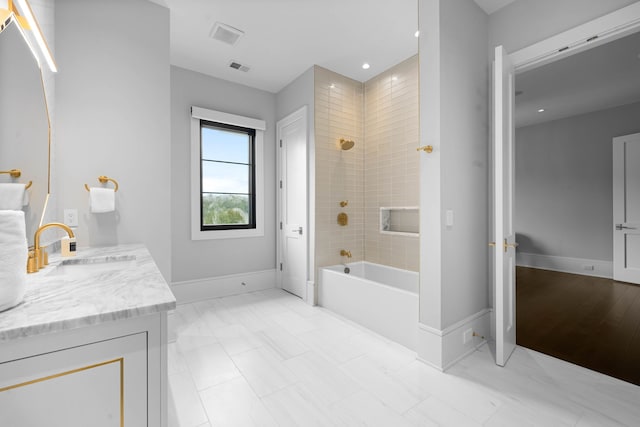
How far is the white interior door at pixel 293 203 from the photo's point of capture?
11.1 feet

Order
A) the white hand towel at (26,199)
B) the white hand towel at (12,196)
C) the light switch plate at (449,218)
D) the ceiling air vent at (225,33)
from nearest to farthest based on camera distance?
1. the white hand towel at (12,196)
2. the white hand towel at (26,199)
3. the light switch plate at (449,218)
4. the ceiling air vent at (225,33)

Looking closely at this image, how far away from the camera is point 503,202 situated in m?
1.92

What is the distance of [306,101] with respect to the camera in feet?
11.1

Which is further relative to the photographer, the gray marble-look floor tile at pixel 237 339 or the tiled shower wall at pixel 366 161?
the tiled shower wall at pixel 366 161

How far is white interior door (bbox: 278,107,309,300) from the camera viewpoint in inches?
134

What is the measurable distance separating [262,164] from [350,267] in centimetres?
189

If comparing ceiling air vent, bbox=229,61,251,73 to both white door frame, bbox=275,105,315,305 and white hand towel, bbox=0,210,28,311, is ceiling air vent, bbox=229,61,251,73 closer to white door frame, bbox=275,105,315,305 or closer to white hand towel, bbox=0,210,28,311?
white door frame, bbox=275,105,315,305

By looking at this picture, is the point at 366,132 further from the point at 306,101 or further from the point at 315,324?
the point at 315,324

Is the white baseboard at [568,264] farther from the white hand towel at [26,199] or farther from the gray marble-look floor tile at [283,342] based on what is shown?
the white hand towel at [26,199]

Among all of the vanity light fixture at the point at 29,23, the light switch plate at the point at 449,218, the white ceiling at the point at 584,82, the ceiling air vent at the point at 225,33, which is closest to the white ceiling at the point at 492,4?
the white ceiling at the point at 584,82

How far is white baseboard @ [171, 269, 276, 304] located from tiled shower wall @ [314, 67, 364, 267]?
41.6 inches

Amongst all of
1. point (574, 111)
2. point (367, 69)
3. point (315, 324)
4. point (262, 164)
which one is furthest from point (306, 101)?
point (574, 111)

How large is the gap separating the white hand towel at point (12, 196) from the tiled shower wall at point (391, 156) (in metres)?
2.95

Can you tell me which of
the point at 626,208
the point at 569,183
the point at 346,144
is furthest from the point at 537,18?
the point at 569,183
